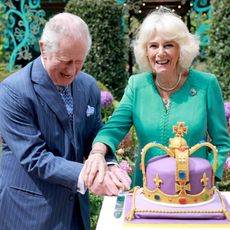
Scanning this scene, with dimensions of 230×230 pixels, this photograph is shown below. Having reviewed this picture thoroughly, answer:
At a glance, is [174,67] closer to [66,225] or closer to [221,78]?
[66,225]

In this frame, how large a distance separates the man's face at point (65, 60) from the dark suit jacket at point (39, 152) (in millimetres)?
68

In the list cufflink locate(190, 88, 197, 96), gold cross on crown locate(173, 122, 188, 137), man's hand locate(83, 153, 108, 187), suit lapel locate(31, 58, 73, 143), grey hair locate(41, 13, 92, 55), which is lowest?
man's hand locate(83, 153, 108, 187)

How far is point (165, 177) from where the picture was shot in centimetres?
205

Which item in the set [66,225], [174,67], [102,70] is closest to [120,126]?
[174,67]

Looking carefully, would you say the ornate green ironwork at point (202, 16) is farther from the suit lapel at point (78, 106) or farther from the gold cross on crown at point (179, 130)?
the gold cross on crown at point (179, 130)

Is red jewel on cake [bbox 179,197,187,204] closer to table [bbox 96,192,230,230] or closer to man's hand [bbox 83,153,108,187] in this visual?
table [bbox 96,192,230,230]

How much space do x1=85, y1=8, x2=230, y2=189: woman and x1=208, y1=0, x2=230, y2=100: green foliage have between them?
153 inches

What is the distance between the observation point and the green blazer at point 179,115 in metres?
2.44

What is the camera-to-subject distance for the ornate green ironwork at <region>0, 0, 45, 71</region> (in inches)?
317

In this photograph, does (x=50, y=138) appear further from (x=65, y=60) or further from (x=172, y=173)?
(x=172, y=173)

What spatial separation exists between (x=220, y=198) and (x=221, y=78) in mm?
4438

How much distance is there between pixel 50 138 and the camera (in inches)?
86.3

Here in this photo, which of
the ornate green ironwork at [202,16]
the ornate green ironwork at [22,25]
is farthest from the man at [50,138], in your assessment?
the ornate green ironwork at [22,25]

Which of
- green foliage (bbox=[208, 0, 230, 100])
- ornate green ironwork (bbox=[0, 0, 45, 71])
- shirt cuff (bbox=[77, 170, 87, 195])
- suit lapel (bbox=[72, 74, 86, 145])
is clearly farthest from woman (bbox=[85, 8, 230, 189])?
ornate green ironwork (bbox=[0, 0, 45, 71])
